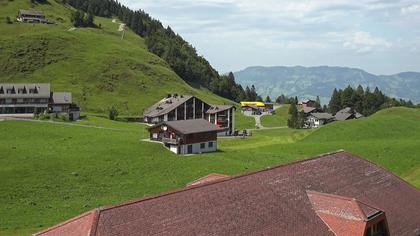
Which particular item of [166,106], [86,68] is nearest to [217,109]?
[166,106]

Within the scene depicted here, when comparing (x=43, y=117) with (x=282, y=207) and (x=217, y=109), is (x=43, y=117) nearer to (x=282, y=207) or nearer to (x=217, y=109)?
(x=217, y=109)

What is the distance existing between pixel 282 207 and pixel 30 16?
190128 mm

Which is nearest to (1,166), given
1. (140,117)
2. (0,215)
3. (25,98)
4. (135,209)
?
(0,215)

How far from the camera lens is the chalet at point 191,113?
123m

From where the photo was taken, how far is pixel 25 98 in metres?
111

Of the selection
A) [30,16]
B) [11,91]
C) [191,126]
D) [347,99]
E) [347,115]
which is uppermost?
[30,16]

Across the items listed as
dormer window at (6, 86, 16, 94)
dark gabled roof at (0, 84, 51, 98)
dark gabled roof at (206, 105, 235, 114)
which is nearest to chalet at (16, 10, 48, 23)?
dark gabled roof at (0, 84, 51, 98)

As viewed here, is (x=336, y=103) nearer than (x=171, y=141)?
No

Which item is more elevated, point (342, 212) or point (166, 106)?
point (166, 106)

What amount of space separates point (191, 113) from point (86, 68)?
165 feet

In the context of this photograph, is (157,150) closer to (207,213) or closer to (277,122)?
(207,213)

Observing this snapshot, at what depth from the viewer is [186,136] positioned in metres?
77.9

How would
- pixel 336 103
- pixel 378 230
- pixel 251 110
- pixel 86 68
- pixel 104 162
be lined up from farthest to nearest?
pixel 336 103
pixel 251 110
pixel 86 68
pixel 104 162
pixel 378 230

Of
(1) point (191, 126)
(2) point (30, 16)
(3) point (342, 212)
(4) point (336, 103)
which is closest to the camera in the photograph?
(3) point (342, 212)
